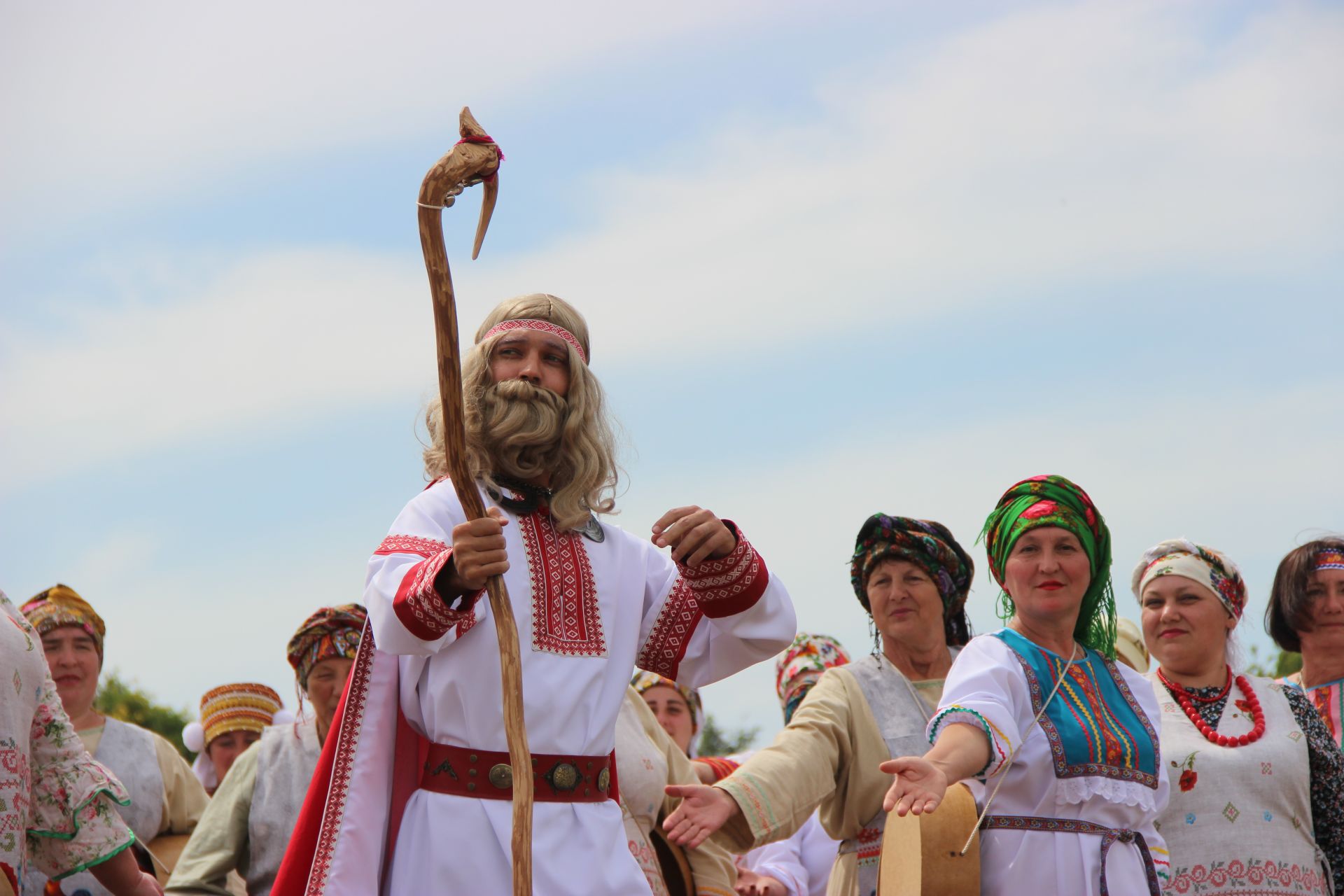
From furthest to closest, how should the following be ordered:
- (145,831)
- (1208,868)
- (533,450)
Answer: (145,831)
(1208,868)
(533,450)

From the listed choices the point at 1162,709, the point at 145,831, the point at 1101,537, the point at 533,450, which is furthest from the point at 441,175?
the point at 145,831

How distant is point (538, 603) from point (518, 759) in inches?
17.2

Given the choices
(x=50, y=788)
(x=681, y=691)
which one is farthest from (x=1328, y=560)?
(x=50, y=788)

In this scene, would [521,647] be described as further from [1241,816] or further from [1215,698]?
[1215,698]

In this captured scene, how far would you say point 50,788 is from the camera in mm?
4645

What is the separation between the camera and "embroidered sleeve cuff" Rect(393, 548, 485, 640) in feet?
11.5

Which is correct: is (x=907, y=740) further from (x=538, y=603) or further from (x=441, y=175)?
(x=441, y=175)

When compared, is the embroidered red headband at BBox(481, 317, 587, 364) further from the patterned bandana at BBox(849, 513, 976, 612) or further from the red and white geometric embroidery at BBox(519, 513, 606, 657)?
the patterned bandana at BBox(849, 513, 976, 612)

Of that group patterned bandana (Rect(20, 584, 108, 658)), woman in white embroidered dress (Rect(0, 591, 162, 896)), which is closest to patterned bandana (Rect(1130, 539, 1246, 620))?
woman in white embroidered dress (Rect(0, 591, 162, 896))

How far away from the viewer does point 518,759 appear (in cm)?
349

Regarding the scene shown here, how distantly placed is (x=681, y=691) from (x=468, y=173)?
183 inches

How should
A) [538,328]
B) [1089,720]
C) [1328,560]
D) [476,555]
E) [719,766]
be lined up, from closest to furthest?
1. [476,555]
2. [538,328]
3. [1089,720]
4. [1328,560]
5. [719,766]

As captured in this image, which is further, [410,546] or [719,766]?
[719,766]

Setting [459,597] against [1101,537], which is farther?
[1101,537]
